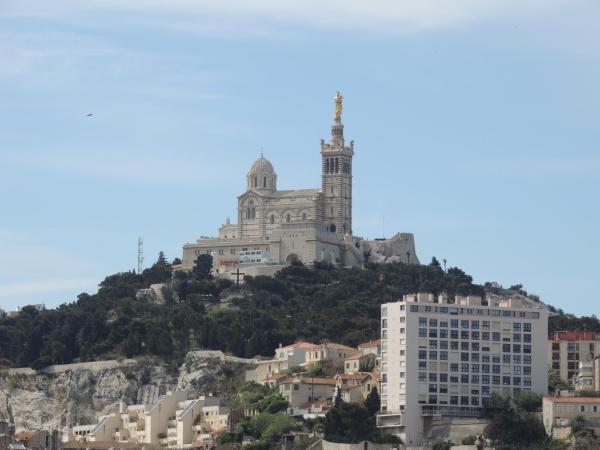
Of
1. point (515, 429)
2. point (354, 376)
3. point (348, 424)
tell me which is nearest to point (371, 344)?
point (354, 376)

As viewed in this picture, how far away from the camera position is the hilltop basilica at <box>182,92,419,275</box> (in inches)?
7274

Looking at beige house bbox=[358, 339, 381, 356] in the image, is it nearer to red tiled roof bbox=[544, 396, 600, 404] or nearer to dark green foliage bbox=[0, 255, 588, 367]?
dark green foliage bbox=[0, 255, 588, 367]

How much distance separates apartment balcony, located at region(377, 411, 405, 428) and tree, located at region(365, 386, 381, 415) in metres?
0.54

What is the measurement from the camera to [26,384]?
6447 inches

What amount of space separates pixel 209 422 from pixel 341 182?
49.7 m

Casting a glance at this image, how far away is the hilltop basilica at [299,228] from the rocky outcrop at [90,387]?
927 inches

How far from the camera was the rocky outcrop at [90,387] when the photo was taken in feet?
520

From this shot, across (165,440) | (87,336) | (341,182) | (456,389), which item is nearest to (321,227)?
(341,182)

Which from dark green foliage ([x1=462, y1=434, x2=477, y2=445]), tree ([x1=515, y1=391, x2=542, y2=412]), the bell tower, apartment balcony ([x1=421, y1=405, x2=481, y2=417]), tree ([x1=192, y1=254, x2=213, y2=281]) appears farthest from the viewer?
the bell tower

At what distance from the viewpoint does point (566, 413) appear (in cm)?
12481

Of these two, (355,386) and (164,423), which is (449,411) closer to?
(355,386)

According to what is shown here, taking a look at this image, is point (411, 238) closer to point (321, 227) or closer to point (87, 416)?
point (321, 227)

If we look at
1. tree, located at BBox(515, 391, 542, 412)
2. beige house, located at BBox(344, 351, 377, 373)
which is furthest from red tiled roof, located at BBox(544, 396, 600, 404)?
beige house, located at BBox(344, 351, 377, 373)

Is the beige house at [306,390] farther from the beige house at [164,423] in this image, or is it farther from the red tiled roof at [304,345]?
the red tiled roof at [304,345]
